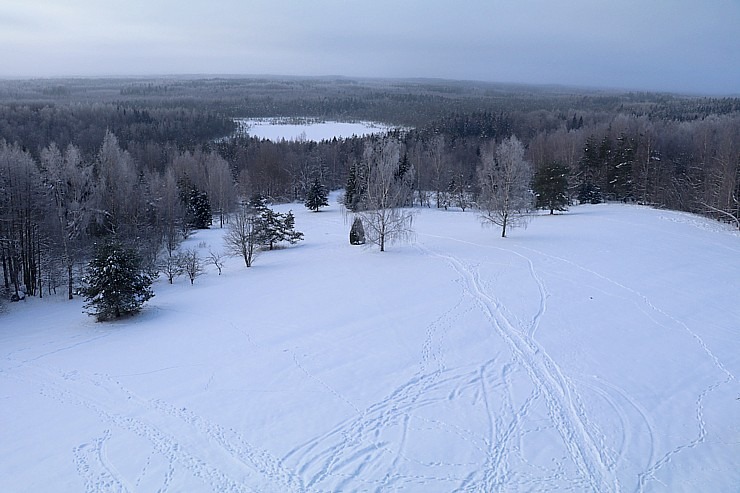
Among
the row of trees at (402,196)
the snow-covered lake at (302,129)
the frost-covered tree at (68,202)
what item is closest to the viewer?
the frost-covered tree at (68,202)

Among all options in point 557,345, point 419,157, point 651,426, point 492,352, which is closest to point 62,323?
point 492,352

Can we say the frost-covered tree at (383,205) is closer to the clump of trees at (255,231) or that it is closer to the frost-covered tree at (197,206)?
the clump of trees at (255,231)

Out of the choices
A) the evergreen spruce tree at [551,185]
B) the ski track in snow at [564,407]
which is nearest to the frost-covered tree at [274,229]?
the ski track in snow at [564,407]

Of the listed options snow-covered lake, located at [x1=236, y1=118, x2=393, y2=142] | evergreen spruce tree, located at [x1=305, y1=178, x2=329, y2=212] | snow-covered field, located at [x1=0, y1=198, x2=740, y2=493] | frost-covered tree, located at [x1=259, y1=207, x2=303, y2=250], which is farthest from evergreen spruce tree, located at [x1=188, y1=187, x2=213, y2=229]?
snow-covered lake, located at [x1=236, y1=118, x2=393, y2=142]

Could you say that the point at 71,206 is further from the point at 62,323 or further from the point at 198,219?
the point at 198,219

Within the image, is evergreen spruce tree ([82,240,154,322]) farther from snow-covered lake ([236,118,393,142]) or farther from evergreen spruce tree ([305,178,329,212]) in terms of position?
snow-covered lake ([236,118,393,142])

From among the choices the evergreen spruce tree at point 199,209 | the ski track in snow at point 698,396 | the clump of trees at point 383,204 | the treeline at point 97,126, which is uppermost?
the treeline at point 97,126

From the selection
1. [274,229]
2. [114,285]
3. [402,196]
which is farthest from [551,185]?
[114,285]
